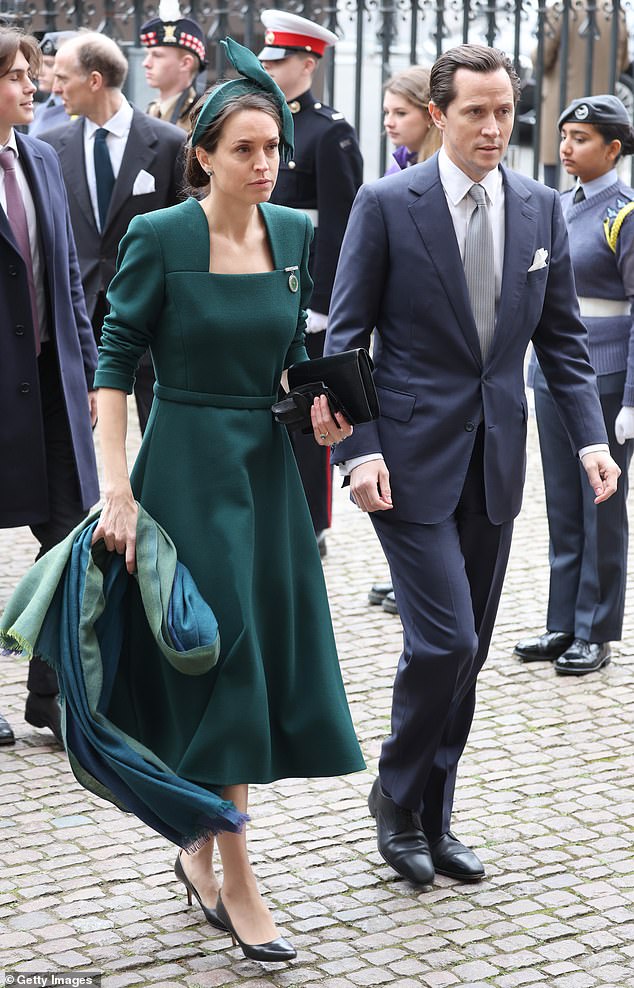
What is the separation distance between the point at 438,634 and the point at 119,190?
10.7 feet

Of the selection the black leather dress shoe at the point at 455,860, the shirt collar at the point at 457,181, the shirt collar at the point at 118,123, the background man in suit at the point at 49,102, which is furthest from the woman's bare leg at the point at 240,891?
the background man in suit at the point at 49,102

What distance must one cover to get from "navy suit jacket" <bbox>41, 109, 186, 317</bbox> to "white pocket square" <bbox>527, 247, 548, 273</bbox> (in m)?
2.83

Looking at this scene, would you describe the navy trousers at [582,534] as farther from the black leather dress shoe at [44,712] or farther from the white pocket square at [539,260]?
the black leather dress shoe at [44,712]

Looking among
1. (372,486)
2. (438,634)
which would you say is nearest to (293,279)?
(372,486)

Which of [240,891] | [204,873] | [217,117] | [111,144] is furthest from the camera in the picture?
[111,144]

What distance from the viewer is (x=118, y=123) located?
22.1 feet

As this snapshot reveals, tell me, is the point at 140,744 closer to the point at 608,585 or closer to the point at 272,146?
the point at 272,146

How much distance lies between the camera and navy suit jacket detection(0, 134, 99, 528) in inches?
196

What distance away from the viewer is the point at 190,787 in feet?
11.6

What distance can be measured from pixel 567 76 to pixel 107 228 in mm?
5433

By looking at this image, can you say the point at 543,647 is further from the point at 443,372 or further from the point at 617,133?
the point at 443,372

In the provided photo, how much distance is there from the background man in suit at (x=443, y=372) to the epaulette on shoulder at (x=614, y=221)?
66.1 inches

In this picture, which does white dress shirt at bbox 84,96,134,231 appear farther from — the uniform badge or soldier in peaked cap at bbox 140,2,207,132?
the uniform badge

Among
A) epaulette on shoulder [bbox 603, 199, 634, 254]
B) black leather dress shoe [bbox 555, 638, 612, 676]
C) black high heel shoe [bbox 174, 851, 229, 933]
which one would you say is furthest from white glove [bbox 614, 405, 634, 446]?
black high heel shoe [bbox 174, 851, 229, 933]
